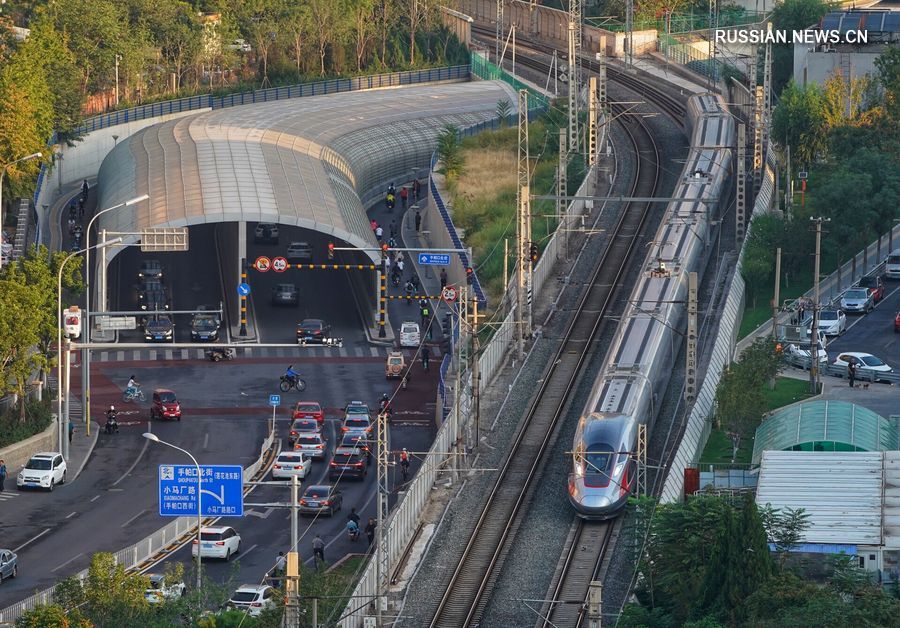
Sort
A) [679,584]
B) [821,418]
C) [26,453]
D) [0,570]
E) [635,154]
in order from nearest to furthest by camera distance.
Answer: [679,584] → [0,570] → [821,418] → [26,453] → [635,154]

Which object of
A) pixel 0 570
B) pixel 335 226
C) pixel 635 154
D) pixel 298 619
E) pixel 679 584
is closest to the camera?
pixel 298 619

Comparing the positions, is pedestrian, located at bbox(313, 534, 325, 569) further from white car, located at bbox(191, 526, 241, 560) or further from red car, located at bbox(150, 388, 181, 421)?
red car, located at bbox(150, 388, 181, 421)

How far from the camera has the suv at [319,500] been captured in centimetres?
7362

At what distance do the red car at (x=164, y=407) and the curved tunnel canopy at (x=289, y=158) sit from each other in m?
13.5

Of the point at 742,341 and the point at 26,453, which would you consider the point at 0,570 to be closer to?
the point at 26,453

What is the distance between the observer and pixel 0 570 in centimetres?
6644

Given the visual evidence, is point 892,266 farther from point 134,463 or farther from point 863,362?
point 134,463

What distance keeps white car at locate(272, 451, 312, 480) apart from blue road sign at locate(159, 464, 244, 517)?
12860 mm

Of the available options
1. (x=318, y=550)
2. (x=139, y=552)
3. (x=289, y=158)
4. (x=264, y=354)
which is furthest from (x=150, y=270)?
(x=318, y=550)

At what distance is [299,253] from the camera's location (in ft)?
360

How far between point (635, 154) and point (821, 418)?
45235mm

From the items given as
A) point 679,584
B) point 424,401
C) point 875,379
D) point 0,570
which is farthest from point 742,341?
point 0,570

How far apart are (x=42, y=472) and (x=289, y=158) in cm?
3855

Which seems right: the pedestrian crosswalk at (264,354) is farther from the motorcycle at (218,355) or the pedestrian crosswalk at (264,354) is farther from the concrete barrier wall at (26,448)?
the concrete barrier wall at (26,448)
